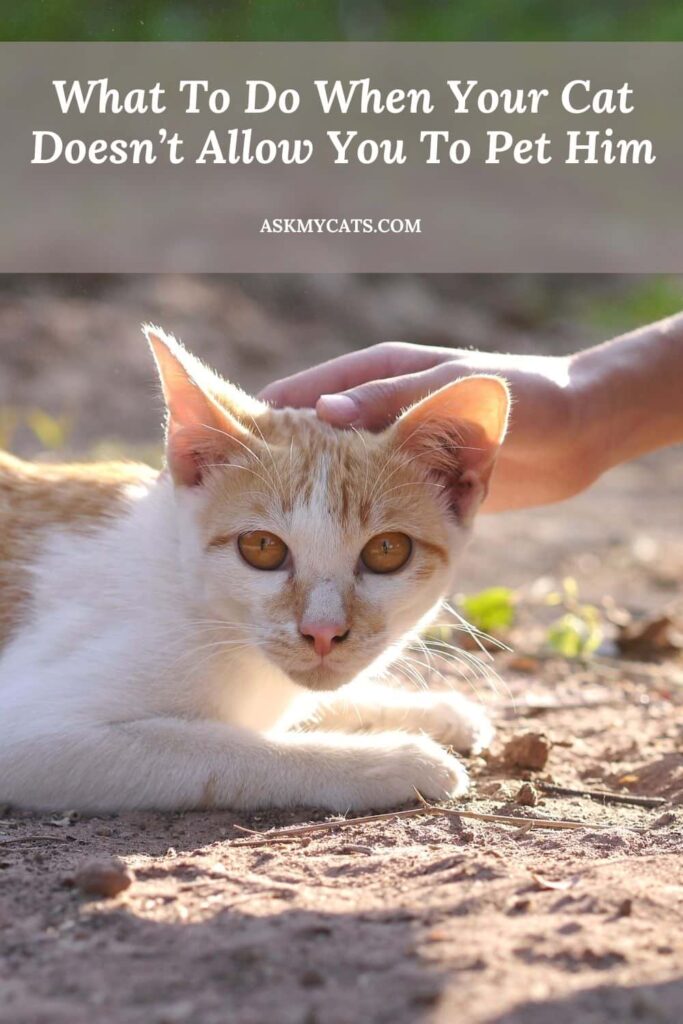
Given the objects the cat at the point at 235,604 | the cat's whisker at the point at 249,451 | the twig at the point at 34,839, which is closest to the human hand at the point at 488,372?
the cat at the point at 235,604

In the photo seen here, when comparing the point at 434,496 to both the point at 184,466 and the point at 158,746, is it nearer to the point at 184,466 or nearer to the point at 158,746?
the point at 184,466

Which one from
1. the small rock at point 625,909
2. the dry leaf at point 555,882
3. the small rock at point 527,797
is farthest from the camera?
the small rock at point 527,797

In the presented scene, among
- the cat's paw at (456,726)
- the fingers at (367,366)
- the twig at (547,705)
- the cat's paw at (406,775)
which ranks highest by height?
the fingers at (367,366)

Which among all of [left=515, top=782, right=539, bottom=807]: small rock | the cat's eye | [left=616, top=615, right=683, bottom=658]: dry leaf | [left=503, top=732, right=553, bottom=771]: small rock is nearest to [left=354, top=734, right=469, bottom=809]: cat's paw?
[left=515, top=782, right=539, bottom=807]: small rock

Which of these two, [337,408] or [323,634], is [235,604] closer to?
[323,634]

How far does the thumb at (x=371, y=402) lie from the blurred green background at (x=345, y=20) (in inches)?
223

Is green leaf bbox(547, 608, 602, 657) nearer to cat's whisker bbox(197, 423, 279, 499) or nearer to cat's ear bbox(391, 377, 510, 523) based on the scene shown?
cat's ear bbox(391, 377, 510, 523)

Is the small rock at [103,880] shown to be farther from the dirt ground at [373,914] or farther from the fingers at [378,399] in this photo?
the fingers at [378,399]

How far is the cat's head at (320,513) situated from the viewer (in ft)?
9.09

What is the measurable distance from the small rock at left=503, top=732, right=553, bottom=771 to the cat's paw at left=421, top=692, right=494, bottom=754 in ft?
0.43

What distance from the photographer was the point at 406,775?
9.53ft

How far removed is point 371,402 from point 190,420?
1.72ft

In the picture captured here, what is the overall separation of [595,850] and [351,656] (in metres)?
0.70

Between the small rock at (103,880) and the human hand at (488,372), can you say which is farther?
the human hand at (488,372)
